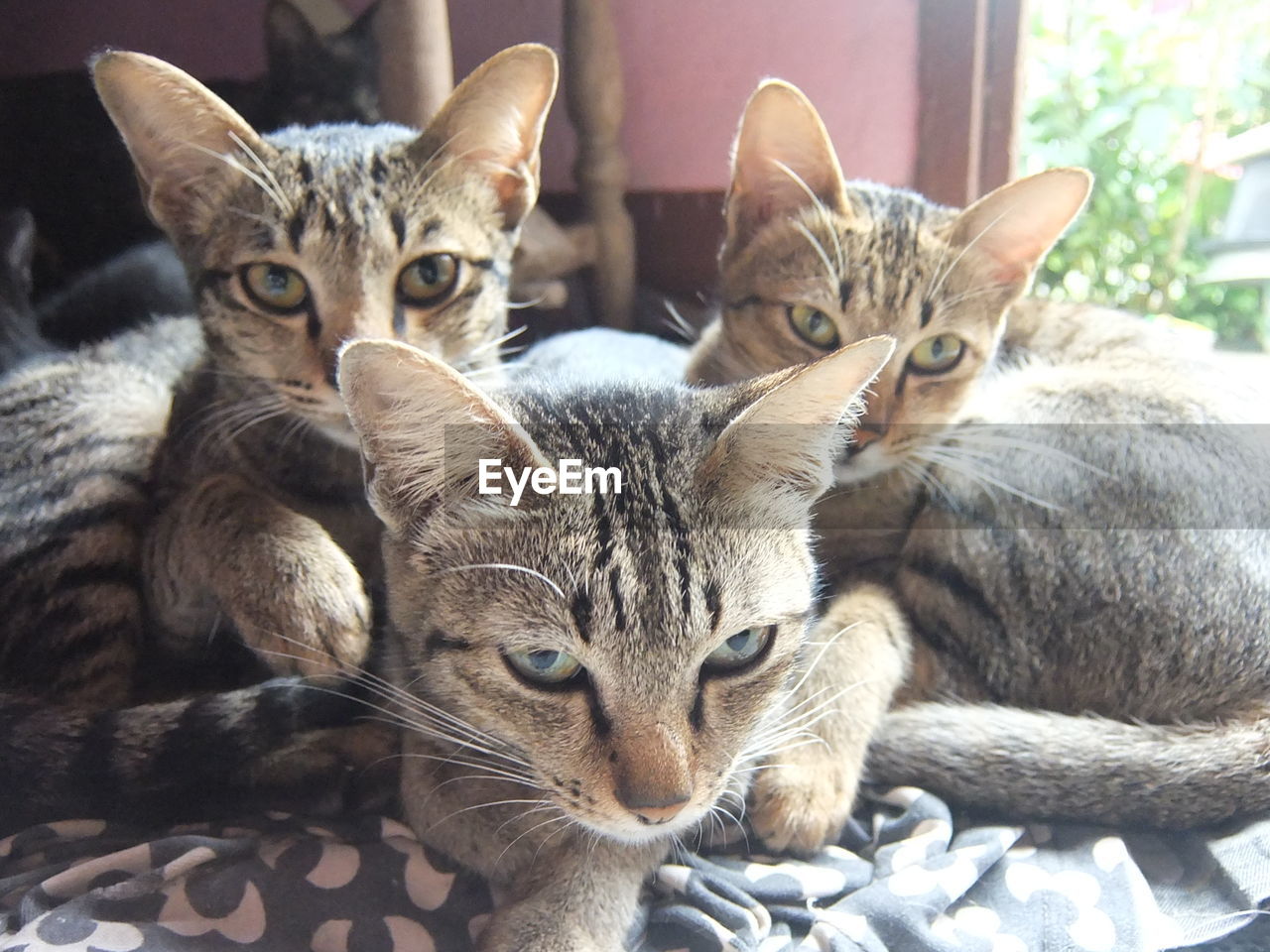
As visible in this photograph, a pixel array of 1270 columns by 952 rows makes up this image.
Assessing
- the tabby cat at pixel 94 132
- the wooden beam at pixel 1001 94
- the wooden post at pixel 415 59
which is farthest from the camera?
the tabby cat at pixel 94 132

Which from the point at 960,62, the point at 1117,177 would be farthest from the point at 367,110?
the point at 1117,177

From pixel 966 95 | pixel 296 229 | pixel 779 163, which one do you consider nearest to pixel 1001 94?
pixel 966 95

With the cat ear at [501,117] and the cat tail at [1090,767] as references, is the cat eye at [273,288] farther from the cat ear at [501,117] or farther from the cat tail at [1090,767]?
the cat tail at [1090,767]

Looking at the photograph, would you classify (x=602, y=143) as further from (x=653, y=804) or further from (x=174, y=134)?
(x=653, y=804)

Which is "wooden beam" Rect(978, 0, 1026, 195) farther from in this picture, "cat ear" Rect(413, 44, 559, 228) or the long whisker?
the long whisker

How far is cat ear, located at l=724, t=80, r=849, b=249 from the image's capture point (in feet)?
4.12

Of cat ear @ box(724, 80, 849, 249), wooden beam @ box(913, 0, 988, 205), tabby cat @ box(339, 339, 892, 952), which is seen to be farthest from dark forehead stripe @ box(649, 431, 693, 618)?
wooden beam @ box(913, 0, 988, 205)

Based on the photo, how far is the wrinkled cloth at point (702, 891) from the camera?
2.93 ft

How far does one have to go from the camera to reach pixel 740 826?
3.39ft

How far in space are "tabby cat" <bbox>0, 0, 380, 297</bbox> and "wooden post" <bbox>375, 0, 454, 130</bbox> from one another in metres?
0.34

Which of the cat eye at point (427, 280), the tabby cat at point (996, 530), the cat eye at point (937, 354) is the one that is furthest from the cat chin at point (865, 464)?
the cat eye at point (427, 280)

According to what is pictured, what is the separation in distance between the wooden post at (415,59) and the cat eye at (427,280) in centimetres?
44

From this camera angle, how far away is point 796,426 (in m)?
0.91

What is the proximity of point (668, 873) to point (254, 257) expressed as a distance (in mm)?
888
